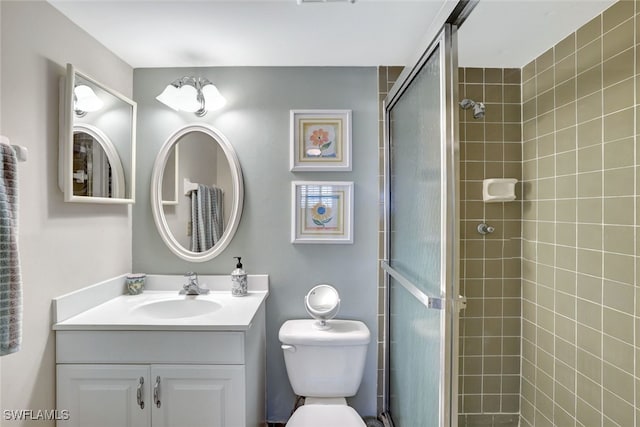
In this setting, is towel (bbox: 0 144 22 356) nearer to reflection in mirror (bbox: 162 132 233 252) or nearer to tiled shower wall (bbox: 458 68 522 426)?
reflection in mirror (bbox: 162 132 233 252)

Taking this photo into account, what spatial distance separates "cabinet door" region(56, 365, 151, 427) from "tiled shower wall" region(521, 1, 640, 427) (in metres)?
1.91

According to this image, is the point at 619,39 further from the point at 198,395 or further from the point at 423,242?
the point at 198,395

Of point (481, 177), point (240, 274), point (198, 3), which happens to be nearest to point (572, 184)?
point (481, 177)

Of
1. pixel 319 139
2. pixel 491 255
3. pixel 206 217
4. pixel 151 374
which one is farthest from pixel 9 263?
pixel 491 255

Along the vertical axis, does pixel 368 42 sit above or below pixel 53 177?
above

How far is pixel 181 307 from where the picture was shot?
163 centimetres

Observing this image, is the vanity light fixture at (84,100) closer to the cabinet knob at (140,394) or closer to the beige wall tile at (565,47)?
the cabinet knob at (140,394)

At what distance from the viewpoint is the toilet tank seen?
150cm

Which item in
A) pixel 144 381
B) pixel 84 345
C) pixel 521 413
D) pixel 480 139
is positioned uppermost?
pixel 480 139

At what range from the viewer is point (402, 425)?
1436 mm

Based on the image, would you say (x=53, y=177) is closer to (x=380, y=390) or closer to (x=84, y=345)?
(x=84, y=345)

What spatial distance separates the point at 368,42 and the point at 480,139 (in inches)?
32.4

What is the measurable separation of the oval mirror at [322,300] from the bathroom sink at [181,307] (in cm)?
50

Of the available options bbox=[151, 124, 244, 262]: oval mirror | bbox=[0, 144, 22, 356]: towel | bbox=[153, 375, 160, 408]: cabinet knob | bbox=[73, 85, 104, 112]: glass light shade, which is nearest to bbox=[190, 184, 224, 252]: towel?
bbox=[151, 124, 244, 262]: oval mirror
